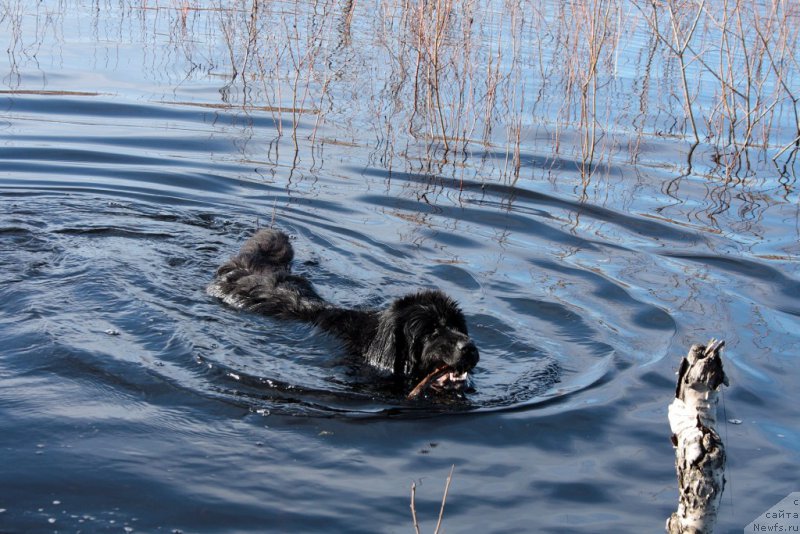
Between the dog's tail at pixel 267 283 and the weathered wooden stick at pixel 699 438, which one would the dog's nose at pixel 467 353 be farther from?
the weathered wooden stick at pixel 699 438

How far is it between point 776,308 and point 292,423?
4.45 meters

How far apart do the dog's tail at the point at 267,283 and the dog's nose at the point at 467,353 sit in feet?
4.11

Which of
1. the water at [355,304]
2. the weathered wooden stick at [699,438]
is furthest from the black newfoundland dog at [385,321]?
the weathered wooden stick at [699,438]

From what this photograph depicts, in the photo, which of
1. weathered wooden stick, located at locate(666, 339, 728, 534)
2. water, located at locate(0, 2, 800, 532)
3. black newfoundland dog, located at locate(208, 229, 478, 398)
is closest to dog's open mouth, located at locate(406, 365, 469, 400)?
black newfoundland dog, located at locate(208, 229, 478, 398)

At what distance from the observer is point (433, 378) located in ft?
19.7

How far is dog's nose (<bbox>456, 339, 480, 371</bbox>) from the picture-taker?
5684mm

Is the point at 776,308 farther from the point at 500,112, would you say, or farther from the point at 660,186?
the point at 500,112

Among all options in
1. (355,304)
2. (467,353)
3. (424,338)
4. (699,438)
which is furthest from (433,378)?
(699,438)

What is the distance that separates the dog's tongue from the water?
20cm

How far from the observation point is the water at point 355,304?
462 cm

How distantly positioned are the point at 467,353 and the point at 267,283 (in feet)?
6.07

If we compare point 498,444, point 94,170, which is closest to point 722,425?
point 498,444

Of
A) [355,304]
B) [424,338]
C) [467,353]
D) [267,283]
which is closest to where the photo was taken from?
[467,353]

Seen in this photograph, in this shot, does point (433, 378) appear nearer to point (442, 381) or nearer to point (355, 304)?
point (442, 381)
